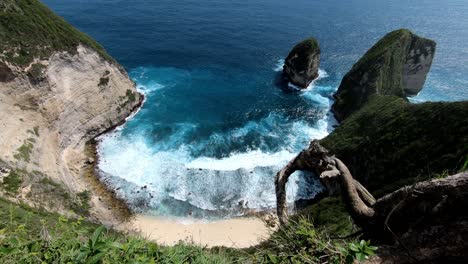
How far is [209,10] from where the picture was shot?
104312 mm

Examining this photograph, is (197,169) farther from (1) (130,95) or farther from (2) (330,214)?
(2) (330,214)

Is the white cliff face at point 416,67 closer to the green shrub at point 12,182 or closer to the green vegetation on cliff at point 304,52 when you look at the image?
the green vegetation on cliff at point 304,52

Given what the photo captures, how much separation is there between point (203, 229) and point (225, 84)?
38.2 metres

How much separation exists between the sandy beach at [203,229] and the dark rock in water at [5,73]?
22124mm

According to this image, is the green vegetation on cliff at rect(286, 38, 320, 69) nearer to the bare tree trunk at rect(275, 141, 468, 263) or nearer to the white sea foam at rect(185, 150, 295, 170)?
the white sea foam at rect(185, 150, 295, 170)

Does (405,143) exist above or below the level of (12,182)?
above

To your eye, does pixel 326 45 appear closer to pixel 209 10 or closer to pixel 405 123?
pixel 209 10

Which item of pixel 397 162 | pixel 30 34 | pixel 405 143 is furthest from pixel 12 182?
pixel 405 143

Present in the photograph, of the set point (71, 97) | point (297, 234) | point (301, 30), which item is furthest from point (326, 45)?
point (297, 234)

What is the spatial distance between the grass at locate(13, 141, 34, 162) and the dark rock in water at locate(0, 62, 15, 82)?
8.06 meters

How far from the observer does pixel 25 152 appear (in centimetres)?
3372

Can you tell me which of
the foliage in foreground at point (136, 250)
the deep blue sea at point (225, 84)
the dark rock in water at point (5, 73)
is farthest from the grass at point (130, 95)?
the foliage in foreground at point (136, 250)

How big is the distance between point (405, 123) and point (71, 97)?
142 ft

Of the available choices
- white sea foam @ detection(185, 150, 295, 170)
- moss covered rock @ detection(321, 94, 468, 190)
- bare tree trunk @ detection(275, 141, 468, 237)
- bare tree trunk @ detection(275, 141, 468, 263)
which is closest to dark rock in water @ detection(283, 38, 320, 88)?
white sea foam @ detection(185, 150, 295, 170)
